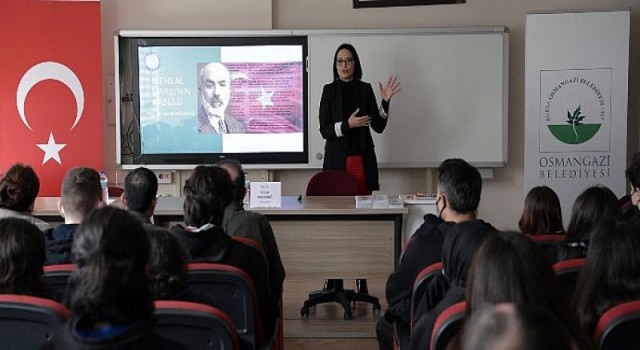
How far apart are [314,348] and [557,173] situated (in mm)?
3175

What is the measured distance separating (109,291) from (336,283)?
3.58m

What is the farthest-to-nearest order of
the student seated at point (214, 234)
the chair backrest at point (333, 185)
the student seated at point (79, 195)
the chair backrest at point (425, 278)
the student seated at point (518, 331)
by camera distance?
the chair backrest at point (333, 185) → the student seated at point (79, 195) → the student seated at point (214, 234) → the chair backrest at point (425, 278) → the student seated at point (518, 331)

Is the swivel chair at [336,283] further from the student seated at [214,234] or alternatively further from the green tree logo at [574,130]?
the green tree logo at [574,130]

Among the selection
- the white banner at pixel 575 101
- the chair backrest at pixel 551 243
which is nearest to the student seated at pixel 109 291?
the chair backrest at pixel 551 243

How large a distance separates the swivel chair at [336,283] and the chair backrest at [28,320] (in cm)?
316

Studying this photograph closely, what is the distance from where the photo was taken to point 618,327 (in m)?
1.65

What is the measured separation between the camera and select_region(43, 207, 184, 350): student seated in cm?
149

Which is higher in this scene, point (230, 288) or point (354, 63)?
point (354, 63)

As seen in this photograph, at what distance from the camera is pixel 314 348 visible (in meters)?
4.22

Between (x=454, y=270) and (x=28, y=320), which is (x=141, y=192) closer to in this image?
(x=28, y=320)

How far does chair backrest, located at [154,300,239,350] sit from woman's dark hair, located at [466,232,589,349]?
2.08 feet

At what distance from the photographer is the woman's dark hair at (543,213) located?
3.38m

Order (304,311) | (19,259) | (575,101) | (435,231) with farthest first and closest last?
(575,101), (304,311), (435,231), (19,259)

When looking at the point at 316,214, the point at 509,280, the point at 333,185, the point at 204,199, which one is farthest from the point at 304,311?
the point at 509,280
